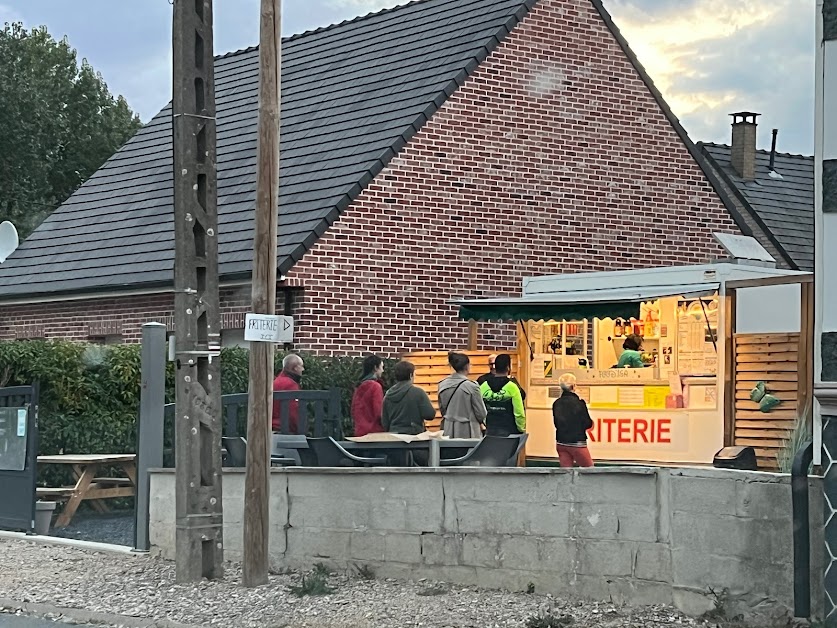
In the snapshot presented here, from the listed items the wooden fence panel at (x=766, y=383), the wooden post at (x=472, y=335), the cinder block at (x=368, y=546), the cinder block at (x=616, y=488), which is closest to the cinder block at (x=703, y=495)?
the cinder block at (x=616, y=488)

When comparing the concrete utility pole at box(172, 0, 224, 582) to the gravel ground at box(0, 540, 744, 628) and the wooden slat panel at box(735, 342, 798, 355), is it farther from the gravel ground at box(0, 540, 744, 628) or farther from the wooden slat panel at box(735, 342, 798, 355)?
the wooden slat panel at box(735, 342, 798, 355)

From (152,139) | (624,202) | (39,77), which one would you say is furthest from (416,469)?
(39,77)

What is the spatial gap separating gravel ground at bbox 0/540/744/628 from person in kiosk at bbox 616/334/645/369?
7.90 meters

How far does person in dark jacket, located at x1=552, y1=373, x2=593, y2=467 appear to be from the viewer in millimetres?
15938

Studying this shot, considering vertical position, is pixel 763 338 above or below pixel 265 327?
above

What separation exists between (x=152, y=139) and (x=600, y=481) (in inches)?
853

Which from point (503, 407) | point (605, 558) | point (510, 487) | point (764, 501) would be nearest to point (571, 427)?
point (503, 407)

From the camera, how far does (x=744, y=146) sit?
35094mm

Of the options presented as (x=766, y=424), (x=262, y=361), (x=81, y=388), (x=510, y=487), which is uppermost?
(x=262, y=361)

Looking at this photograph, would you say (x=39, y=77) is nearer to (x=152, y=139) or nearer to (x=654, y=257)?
(x=152, y=139)

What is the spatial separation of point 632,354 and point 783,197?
15.1 m

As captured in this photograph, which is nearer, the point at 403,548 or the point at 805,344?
the point at 403,548

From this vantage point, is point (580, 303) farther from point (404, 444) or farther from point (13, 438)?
point (13, 438)

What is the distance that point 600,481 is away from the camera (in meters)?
10.4
